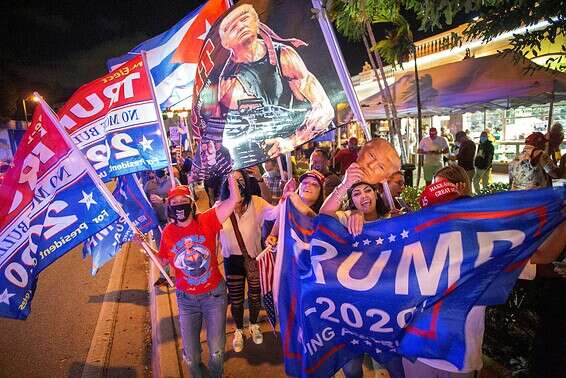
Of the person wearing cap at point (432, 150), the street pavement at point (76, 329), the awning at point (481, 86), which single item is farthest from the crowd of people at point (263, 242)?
the person wearing cap at point (432, 150)

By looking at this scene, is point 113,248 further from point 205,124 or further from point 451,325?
point 451,325

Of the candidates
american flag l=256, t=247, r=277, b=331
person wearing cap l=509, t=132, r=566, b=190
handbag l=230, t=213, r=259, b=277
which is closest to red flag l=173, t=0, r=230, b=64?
handbag l=230, t=213, r=259, b=277

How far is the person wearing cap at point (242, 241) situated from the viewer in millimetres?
4363

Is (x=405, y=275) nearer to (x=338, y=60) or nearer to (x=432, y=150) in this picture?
(x=338, y=60)

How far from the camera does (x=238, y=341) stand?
4.48m

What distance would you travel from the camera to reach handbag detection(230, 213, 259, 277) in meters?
4.33

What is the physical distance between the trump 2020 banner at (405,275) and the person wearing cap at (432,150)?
8.62 m

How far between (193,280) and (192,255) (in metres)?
0.22

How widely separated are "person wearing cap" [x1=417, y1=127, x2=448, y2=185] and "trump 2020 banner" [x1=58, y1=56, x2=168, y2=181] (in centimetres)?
827

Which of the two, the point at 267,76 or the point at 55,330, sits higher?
the point at 267,76

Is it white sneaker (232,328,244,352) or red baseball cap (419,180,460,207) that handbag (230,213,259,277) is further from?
red baseball cap (419,180,460,207)

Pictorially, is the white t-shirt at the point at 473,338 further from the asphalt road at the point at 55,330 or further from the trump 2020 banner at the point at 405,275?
the asphalt road at the point at 55,330

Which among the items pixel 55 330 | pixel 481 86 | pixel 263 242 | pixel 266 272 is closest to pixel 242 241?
pixel 266 272

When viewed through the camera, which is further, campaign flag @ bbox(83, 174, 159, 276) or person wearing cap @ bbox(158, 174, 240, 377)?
campaign flag @ bbox(83, 174, 159, 276)
